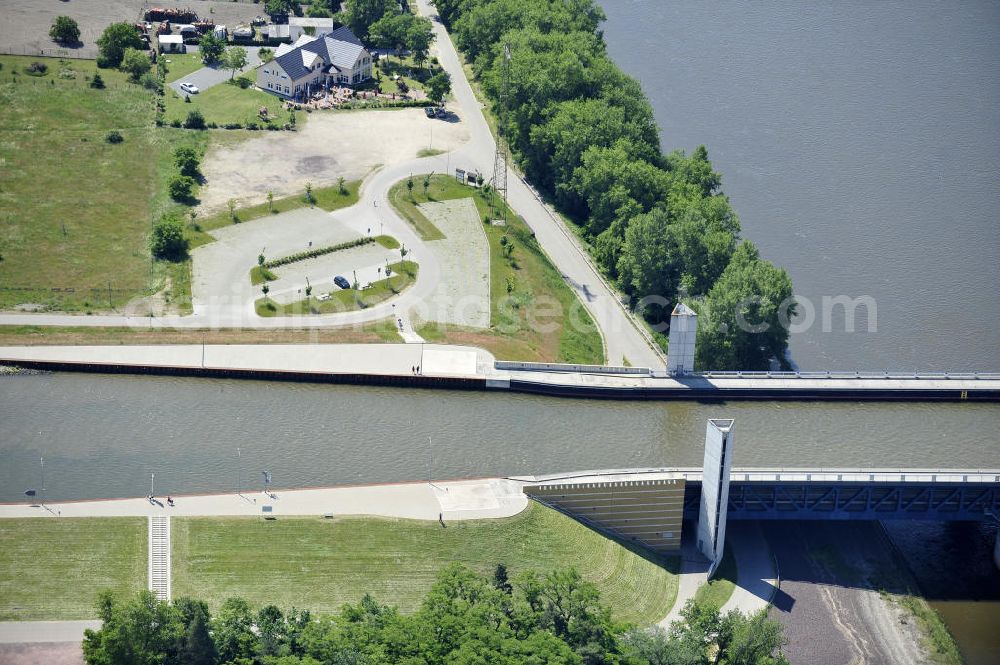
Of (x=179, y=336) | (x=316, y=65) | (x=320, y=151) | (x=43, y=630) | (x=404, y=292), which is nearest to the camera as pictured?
(x=43, y=630)

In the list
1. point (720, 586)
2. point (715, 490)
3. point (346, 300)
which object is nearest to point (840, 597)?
point (720, 586)

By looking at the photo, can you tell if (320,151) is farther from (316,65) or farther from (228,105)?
(316,65)

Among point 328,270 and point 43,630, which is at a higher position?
point 328,270

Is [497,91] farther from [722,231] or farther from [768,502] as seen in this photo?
[768,502]

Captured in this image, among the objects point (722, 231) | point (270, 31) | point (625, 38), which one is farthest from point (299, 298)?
point (625, 38)

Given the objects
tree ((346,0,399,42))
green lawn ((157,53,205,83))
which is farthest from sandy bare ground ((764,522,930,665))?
tree ((346,0,399,42))

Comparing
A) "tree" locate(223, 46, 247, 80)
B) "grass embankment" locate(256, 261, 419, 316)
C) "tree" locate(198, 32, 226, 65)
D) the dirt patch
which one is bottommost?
the dirt patch

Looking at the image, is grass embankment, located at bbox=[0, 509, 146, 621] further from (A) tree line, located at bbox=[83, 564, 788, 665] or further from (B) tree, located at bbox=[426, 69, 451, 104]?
(B) tree, located at bbox=[426, 69, 451, 104]
